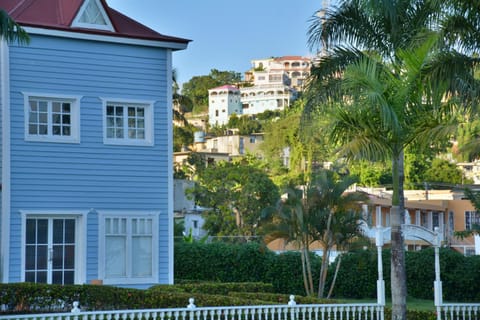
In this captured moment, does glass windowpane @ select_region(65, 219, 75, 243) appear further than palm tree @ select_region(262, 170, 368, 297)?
No

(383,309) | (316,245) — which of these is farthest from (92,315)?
(316,245)

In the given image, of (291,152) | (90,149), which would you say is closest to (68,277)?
(90,149)

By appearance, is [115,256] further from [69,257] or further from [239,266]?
[239,266]

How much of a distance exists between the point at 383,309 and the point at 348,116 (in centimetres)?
386

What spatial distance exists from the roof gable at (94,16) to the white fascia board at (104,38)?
367mm

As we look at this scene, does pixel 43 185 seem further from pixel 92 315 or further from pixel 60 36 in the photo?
pixel 92 315

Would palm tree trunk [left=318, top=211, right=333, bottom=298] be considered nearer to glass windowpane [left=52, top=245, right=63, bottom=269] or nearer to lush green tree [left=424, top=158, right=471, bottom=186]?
glass windowpane [left=52, top=245, right=63, bottom=269]

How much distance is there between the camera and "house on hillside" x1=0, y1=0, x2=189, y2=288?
2277 centimetres

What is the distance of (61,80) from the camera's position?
23406 mm

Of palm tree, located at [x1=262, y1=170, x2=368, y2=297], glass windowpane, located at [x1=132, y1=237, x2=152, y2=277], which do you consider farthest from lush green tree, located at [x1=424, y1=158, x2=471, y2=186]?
glass windowpane, located at [x1=132, y1=237, x2=152, y2=277]

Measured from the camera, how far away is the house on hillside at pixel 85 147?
74.7 ft

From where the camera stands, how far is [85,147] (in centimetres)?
2353

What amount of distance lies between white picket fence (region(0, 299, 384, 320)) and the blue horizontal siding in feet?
22.9

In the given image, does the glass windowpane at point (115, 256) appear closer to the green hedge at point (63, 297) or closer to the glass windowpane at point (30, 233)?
the glass windowpane at point (30, 233)
